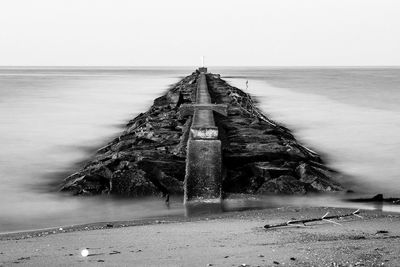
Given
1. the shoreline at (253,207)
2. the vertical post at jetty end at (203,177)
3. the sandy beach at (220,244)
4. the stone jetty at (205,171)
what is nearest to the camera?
the sandy beach at (220,244)

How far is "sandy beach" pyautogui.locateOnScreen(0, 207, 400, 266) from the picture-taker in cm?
293

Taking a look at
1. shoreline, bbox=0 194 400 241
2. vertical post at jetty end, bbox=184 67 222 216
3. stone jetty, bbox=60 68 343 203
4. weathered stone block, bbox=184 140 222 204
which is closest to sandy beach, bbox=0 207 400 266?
shoreline, bbox=0 194 400 241

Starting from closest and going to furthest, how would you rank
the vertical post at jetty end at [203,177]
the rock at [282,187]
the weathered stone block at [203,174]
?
1. the vertical post at jetty end at [203,177]
2. the weathered stone block at [203,174]
3. the rock at [282,187]

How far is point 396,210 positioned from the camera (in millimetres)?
5004

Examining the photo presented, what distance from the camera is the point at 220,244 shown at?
11.0ft

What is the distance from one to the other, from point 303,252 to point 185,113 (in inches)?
280

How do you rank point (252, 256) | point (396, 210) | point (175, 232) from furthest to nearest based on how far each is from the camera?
point (396, 210) → point (175, 232) → point (252, 256)

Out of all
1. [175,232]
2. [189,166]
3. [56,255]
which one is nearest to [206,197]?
[189,166]

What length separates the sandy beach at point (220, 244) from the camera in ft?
9.61

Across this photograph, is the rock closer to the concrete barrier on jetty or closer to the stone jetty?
the stone jetty

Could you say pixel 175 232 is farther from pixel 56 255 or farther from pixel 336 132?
pixel 336 132

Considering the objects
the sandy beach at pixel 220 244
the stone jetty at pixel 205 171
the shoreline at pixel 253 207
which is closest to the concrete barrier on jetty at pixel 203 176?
the stone jetty at pixel 205 171

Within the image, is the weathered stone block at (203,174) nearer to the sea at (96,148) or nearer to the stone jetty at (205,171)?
the stone jetty at (205,171)

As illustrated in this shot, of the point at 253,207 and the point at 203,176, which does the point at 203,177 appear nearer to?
the point at 203,176
